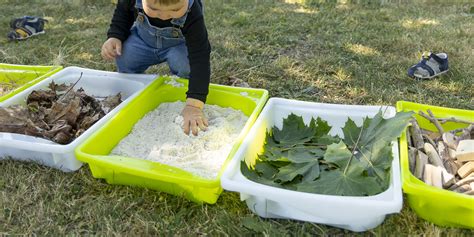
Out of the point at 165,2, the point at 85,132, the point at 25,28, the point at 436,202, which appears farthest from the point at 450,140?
the point at 25,28

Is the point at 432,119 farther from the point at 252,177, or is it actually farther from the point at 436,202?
the point at 252,177

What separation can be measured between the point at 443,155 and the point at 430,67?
736mm

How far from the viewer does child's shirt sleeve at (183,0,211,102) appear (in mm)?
1369

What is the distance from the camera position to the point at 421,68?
1.78 metres

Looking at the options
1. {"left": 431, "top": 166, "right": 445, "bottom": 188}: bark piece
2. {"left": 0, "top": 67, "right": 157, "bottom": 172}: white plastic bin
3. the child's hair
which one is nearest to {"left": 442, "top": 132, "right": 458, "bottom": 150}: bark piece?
{"left": 431, "top": 166, "right": 445, "bottom": 188}: bark piece

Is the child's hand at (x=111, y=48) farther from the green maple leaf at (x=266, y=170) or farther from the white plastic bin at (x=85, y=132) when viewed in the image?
the green maple leaf at (x=266, y=170)

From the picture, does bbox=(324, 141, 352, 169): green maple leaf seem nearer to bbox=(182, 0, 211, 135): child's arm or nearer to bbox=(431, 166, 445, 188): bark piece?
bbox=(431, 166, 445, 188): bark piece

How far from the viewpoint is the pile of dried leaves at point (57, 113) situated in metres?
1.25

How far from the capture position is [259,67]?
1.93 meters

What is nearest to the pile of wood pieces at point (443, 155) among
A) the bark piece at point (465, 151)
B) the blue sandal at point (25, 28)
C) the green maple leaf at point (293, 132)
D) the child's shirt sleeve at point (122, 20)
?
the bark piece at point (465, 151)

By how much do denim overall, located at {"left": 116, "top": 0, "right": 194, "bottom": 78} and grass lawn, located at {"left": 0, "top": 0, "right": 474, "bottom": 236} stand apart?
9.4 inches

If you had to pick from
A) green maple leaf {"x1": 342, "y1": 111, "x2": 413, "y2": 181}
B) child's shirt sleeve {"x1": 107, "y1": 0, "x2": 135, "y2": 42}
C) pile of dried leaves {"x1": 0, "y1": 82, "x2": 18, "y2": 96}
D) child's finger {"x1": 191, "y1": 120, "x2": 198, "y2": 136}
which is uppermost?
child's shirt sleeve {"x1": 107, "y1": 0, "x2": 135, "y2": 42}

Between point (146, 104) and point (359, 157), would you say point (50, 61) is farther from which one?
point (359, 157)

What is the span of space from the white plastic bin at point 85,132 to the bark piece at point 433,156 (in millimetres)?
820
